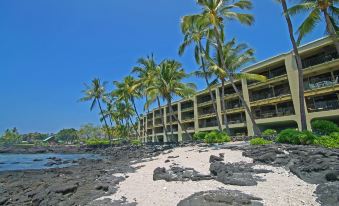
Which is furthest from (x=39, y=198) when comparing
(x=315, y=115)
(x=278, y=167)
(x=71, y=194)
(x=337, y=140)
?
(x=315, y=115)

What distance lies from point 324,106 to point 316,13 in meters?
12.2

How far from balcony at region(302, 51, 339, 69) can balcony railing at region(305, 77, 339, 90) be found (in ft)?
6.16

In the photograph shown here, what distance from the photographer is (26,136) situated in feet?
428

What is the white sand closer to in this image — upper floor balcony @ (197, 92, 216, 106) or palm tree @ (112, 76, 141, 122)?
palm tree @ (112, 76, 141, 122)

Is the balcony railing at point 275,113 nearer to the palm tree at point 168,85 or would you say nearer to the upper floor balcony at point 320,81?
the upper floor balcony at point 320,81

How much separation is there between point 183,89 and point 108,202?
21.3 meters

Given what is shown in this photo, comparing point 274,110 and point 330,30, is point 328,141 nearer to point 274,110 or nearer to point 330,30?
point 330,30

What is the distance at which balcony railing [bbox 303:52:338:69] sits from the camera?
897 inches

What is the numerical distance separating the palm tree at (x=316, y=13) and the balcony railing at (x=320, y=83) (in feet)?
26.8

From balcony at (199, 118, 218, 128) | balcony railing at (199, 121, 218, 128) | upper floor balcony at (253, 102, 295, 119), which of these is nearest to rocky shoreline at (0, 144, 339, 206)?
upper floor balcony at (253, 102, 295, 119)

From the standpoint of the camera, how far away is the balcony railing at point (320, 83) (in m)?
21.9

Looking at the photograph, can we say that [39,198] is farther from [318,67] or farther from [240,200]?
[318,67]

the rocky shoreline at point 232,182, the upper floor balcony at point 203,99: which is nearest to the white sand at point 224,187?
the rocky shoreline at point 232,182

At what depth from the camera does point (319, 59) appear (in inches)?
943
